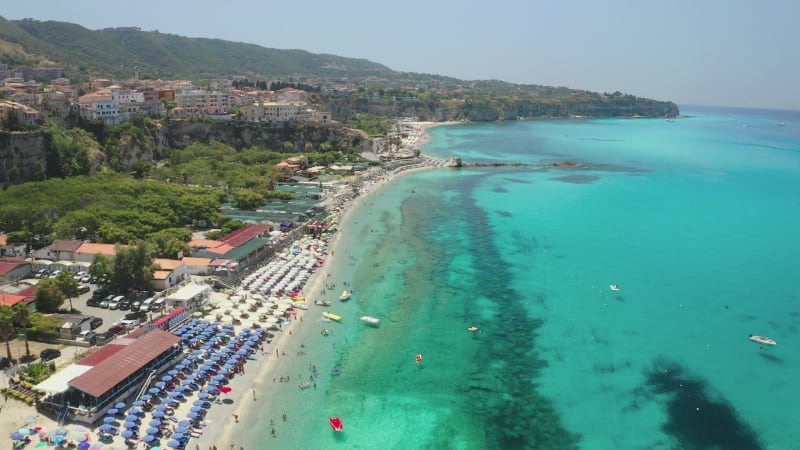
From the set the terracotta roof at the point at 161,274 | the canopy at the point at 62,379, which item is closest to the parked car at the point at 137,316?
the terracotta roof at the point at 161,274

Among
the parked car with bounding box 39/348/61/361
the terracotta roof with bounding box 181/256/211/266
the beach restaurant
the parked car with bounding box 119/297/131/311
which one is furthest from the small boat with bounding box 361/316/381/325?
the parked car with bounding box 39/348/61/361

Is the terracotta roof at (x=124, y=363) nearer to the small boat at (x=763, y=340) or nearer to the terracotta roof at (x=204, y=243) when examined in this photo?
the terracotta roof at (x=204, y=243)

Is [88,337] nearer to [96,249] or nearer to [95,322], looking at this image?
[95,322]

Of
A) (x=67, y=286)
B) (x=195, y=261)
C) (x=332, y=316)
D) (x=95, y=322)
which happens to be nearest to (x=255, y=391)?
(x=332, y=316)

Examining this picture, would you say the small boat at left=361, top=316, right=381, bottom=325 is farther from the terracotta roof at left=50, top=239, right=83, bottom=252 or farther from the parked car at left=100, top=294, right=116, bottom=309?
the terracotta roof at left=50, top=239, right=83, bottom=252

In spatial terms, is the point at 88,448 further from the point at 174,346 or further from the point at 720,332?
the point at 720,332

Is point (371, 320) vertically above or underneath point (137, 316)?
underneath

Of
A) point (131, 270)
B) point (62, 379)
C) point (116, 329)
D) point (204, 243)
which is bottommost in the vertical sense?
point (116, 329)
